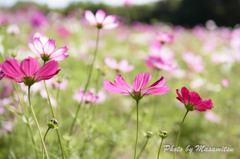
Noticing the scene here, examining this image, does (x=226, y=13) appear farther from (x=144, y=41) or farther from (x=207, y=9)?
(x=144, y=41)

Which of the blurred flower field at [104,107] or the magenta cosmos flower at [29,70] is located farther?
the blurred flower field at [104,107]

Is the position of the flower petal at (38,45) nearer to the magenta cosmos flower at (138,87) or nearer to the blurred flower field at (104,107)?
the blurred flower field at (104,107)

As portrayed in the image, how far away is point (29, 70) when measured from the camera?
497 millimetres

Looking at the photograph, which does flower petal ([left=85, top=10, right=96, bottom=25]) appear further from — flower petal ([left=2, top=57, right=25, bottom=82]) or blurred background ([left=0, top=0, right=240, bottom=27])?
blurred background ([left=0, top=0, right=240, bottom=27])

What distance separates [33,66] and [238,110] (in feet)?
7.09

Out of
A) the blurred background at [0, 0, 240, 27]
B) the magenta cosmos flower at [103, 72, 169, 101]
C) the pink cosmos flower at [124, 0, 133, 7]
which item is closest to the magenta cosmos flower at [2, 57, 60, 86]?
the magenta cosmos flower at [103, 72, 169, 101]

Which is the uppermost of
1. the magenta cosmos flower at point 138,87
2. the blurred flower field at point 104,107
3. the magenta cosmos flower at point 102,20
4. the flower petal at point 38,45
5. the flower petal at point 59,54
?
the magenta cosmos flower at point 102,20

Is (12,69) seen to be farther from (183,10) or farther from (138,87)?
(183,10)

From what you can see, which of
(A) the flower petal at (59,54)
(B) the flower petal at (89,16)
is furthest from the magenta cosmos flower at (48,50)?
(B) the flower petal at (89,16)

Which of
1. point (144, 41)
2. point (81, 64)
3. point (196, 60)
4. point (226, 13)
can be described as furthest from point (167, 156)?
point (226, 13)

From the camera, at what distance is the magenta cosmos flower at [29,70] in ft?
1.57

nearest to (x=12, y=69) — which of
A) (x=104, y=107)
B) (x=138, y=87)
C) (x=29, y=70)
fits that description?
A: (x=29, y=70)

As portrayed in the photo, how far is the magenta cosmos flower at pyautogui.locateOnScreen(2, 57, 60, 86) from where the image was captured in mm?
480

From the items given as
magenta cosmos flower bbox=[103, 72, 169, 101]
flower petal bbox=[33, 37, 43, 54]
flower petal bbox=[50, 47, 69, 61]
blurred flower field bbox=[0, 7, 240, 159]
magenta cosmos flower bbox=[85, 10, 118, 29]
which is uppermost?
magenta cosmos flower bbox=[85, 10, 118, 29]
